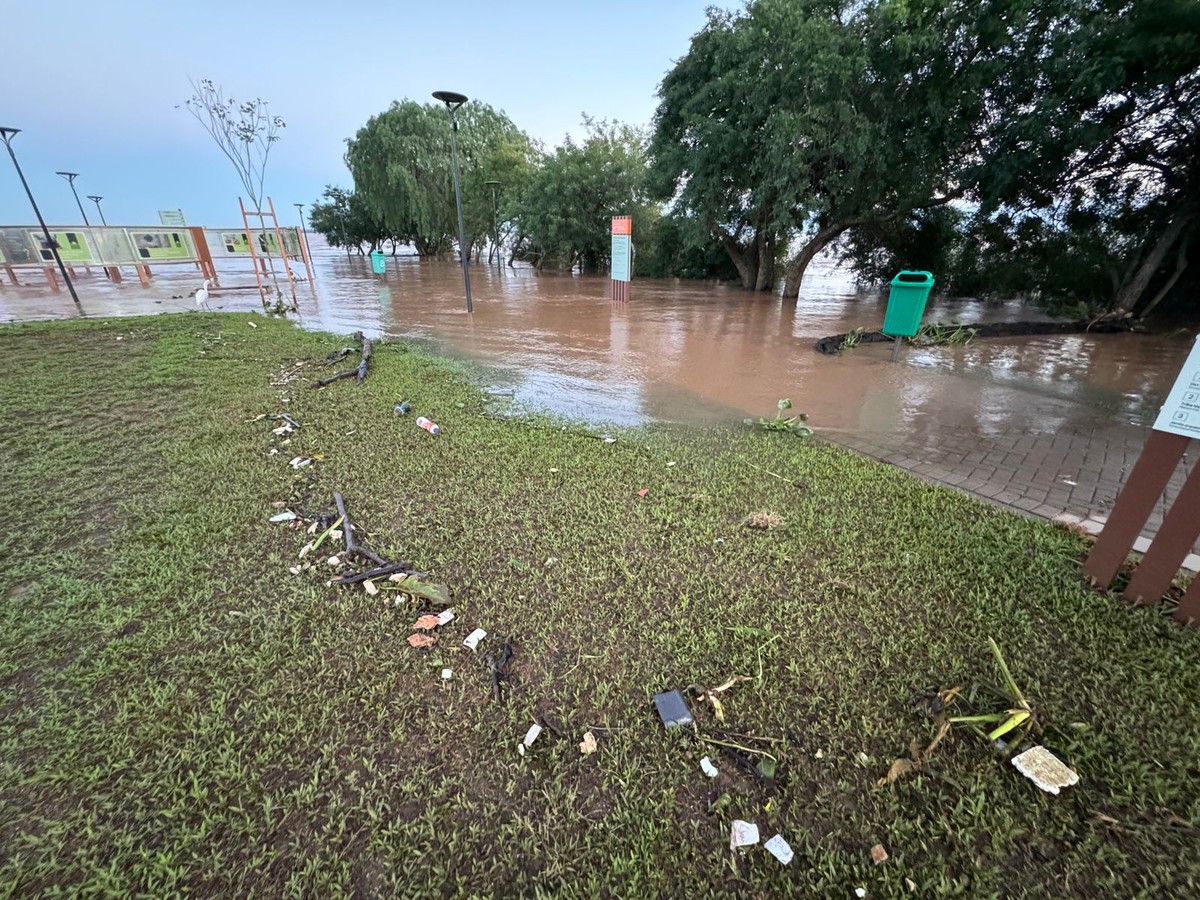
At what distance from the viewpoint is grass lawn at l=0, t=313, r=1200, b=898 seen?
1419mm

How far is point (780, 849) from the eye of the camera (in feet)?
4.74

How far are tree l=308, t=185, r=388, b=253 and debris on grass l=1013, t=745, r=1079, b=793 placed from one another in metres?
50.5

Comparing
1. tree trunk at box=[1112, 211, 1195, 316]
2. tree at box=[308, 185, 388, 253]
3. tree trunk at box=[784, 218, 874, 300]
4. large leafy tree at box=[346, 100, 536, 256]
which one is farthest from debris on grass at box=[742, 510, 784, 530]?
tree at box=[308, 185, 388, 253]

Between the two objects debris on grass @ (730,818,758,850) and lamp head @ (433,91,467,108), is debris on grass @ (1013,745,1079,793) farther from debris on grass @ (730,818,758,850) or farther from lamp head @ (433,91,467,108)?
lamp head @ (433,91,467,108)

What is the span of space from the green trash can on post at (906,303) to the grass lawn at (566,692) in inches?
178

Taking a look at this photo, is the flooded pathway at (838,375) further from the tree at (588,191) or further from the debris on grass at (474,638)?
the tree at (588,191)

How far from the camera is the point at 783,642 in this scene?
2139 millimetres

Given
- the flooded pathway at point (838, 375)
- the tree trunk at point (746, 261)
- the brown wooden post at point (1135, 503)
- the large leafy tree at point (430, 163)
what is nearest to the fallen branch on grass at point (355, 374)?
the flooded pathway at point (838, 375)

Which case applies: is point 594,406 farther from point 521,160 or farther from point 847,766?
Answer: point 521,160

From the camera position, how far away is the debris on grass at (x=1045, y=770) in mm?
1554

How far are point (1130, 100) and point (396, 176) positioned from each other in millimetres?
28147

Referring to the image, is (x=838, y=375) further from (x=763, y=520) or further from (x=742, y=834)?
(x=742, y=834)

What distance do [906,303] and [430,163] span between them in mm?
28862

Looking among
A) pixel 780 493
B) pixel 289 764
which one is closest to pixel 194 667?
pixel 289 764
